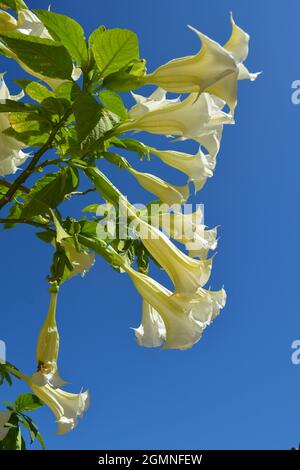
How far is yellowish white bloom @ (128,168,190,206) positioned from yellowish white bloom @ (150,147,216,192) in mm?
49

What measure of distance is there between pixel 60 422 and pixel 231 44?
4.26 feet

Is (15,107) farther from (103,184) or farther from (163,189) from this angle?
(163,189)

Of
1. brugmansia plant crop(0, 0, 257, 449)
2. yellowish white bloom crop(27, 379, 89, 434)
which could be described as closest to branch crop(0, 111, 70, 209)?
brugmansia plant crop(0, 0, 257, 449)

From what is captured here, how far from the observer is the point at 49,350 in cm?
155

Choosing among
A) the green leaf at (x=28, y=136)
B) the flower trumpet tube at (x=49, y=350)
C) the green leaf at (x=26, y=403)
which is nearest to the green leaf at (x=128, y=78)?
the green leaf at (x=28, y=136)

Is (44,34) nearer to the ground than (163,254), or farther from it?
farther from it

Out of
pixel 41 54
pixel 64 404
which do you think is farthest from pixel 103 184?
pixel 64 404

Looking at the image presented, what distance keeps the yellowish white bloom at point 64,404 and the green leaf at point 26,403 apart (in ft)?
2.43

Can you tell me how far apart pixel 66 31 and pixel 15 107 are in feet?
0.81

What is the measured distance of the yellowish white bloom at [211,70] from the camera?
42.3 inches

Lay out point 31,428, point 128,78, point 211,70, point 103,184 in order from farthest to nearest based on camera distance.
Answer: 1. point 31,428
2. point 103,184
3. point 128,78
4. point 211,70
